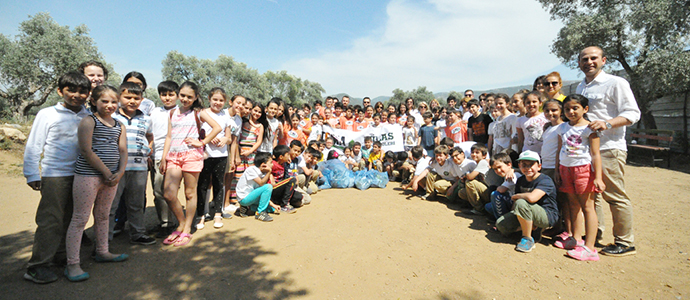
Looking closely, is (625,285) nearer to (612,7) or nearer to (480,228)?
(480,228)

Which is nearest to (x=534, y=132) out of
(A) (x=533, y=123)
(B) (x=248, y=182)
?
(A) (x=533, y=123)

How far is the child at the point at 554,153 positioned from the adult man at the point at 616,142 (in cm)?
34

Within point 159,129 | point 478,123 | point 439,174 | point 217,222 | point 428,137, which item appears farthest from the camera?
point 428,137

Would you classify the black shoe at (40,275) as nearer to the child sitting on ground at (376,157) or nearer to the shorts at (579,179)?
the shorts at (579,179)

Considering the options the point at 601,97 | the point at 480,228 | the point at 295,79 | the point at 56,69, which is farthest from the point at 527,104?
the point at 295,79

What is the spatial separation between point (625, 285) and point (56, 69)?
24045mm

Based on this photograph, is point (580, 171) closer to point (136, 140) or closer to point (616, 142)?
point (616, 142)

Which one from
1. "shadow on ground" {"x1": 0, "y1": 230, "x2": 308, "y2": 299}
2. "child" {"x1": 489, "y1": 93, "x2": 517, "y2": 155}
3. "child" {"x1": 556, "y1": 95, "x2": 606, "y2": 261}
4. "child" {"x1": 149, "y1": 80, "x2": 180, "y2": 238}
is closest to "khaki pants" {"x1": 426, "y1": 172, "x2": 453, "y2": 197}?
"child" {"x1": 489, "y1": 93, "x2": 517, "y2": 155}

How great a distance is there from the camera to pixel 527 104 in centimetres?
410

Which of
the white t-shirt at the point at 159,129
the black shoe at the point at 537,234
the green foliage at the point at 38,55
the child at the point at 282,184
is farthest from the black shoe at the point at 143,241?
the green foliage at the point at 38,55

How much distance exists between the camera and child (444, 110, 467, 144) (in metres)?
6.25

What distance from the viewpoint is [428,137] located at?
267 inches

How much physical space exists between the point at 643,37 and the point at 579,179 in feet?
32.8

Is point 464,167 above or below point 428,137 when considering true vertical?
below
